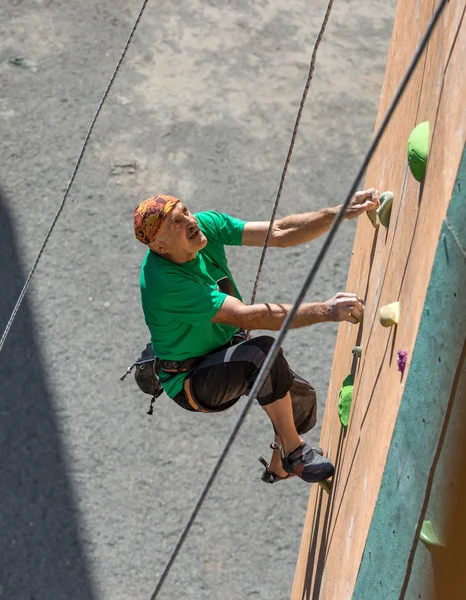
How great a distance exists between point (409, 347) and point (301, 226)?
168cm

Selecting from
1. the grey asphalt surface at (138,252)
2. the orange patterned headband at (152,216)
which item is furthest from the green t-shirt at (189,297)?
the grey asphalt surface at (138,252)

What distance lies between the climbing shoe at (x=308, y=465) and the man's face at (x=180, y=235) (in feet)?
3.55

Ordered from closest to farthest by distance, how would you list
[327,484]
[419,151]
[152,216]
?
[419,151] → [152,216] → [327,484]

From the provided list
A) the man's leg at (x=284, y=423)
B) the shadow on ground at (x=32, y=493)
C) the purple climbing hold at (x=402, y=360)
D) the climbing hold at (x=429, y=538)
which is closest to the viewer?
the climbing hold at (x=429, y=538)

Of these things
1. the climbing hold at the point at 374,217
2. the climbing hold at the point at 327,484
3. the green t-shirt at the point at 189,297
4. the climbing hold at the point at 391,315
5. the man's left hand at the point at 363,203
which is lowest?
the climbing hold at the point at 327,484

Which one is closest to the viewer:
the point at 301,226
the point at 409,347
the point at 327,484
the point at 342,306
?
the point at 409,347

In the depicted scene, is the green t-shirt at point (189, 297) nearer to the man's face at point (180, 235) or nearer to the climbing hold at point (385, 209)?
the man's face at point (180, 235)

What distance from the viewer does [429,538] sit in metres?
2.62

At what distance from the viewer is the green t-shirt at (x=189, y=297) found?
4.32 m

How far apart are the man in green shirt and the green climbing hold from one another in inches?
9.3

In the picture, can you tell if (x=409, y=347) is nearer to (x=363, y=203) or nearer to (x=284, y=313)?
(x=284, y=313)

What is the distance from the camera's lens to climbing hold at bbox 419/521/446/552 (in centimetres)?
261

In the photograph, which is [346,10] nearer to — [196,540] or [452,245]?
[196,540]

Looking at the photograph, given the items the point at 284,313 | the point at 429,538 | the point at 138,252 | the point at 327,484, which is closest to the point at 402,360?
the point at 429,538
